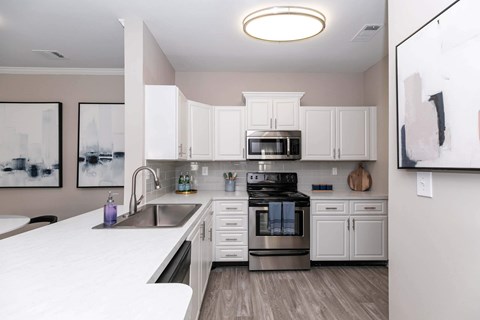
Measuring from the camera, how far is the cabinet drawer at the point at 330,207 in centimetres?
334

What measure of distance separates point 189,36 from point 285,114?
147cm

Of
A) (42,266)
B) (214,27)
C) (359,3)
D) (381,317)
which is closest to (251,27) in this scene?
(214,27)

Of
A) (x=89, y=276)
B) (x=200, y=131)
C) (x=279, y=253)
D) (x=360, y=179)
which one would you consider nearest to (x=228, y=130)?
(x=200, y=131)

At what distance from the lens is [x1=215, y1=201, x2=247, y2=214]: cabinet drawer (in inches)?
131

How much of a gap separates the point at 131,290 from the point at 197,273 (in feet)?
4.31

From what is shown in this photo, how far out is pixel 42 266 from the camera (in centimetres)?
103

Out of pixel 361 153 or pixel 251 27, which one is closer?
pixel 251 27

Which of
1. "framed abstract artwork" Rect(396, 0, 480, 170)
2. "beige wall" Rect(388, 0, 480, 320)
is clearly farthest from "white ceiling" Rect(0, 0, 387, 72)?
"framed abstract artwork" Rect(396, 0, 480, 170)

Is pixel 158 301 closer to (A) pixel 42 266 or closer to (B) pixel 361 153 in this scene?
(A) pixel 42 266

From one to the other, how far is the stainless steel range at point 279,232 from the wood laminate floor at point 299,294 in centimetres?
12

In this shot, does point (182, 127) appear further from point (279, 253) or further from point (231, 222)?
point (279, 253)

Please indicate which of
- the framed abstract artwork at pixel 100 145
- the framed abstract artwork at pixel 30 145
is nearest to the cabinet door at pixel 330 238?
the framed abstract artwork at pixel 100 145

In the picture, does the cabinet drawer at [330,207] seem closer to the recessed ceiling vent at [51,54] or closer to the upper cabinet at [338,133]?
the upper cabinet at [338,133]

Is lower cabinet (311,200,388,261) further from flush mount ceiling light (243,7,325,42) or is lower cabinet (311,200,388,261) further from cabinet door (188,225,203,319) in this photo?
flush mount ceiling light (243,7,325,42)
